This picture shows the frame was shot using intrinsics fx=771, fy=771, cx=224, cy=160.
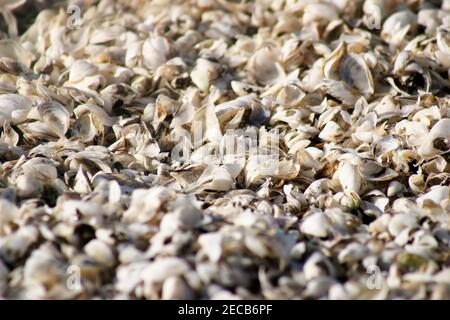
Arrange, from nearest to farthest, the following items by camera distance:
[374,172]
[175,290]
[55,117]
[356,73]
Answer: [175,290] < [374,172] < [55,117] < [356,73]

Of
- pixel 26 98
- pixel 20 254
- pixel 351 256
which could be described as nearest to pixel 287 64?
pixel 26 98

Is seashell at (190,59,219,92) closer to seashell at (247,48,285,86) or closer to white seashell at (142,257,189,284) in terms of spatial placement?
seashell at (247,48,285,86)

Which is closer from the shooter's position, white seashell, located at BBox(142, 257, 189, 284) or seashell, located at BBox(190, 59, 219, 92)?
white seashell, located at BBox(142, 257, 189, 284)

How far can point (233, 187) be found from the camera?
171 cm

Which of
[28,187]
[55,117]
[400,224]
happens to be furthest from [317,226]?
[55,117]

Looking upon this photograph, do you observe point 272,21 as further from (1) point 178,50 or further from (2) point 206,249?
(2) point 206,249

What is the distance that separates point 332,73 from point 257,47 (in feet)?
0.95

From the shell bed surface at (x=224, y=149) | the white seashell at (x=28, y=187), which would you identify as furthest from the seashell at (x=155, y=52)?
the white seashell at (x=28, y=187)

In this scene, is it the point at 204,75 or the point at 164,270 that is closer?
the point at 164,270

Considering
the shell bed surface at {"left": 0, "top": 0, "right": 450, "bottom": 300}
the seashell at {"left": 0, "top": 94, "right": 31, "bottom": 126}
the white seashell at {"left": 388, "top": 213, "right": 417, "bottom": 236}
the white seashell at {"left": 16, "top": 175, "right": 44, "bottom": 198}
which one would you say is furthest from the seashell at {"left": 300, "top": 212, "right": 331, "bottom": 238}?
the seashell at {"left": 0, "top": 94, "right": 31, "bottom": 126}

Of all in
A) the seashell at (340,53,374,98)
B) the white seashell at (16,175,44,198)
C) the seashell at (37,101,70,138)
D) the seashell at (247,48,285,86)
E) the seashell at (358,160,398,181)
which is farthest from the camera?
the seashell at (247,48,285,86)

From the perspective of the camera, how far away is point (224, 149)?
1.83 metres

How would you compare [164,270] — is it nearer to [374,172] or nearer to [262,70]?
[374,172]

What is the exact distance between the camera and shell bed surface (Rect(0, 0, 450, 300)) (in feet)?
4.51
